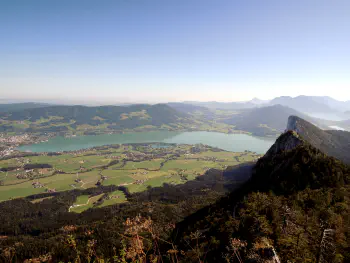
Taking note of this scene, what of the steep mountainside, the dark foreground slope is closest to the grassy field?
the steep mountainside

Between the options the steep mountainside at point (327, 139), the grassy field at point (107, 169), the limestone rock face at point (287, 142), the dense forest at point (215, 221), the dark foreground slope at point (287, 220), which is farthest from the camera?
the grassy field at point (107, 169)

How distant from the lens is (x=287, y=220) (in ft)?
42.3

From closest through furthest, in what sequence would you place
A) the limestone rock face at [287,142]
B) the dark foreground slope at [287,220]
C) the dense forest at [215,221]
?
1. the dense forest at [215,221]
2. the dark foreground slope at [287,220]
3. the limestone rock face at [287,142]

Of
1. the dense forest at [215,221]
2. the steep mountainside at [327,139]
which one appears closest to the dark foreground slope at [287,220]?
the dense forest at [215,221]

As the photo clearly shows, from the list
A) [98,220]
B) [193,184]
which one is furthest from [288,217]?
[193,184]

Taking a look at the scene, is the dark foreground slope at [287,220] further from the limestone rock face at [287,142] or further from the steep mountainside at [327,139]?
the steep mountainside at [327,139]

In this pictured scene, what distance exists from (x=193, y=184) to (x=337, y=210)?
9868cm

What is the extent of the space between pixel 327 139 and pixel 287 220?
11387cm

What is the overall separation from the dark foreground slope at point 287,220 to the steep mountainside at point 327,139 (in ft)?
177

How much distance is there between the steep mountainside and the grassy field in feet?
189

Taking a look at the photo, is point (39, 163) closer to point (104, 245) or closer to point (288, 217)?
point (104, 245)

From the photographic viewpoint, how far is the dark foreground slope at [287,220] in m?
8.93

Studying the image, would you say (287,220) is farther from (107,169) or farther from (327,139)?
(107,169)

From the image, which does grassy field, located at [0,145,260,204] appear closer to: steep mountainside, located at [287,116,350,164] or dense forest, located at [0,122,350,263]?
dense forest, located at [0,122,350,263]
